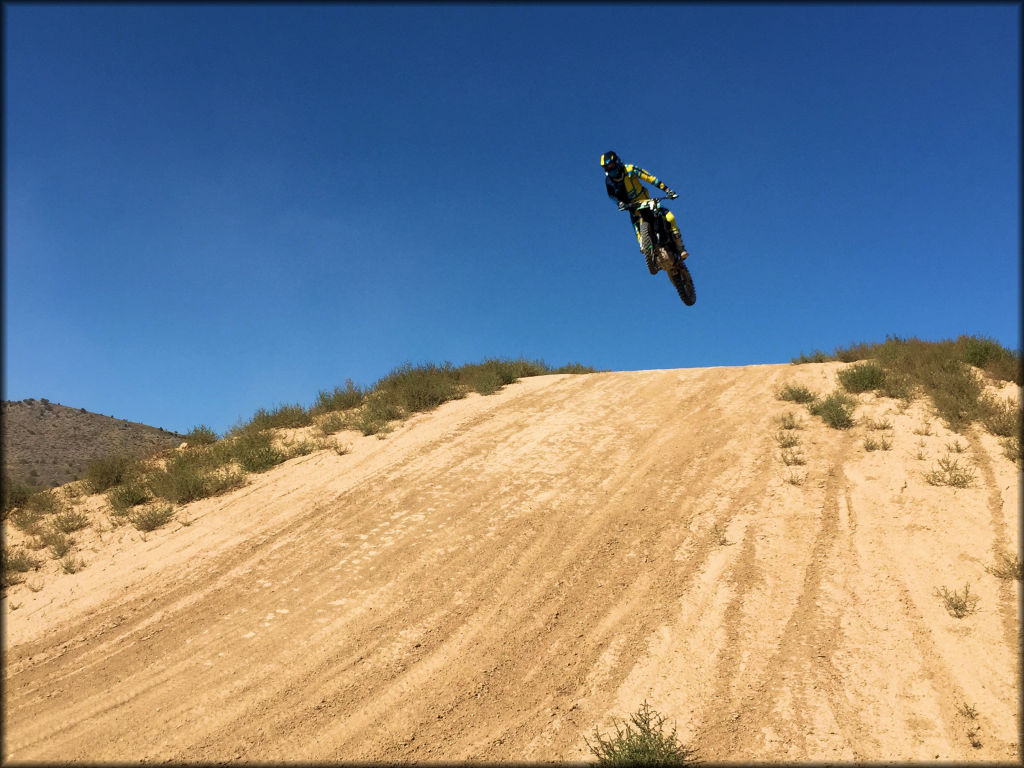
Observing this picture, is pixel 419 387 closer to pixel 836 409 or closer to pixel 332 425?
pixel 332 425

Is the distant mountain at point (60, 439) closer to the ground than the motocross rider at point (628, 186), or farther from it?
closer to the ground

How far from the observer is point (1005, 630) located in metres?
5.08

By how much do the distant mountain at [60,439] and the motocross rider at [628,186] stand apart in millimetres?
10951

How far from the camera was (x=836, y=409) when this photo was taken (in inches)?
388

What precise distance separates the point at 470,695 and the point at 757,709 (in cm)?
226

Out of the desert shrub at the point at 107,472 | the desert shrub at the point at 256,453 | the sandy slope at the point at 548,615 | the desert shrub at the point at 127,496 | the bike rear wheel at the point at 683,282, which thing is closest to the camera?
the sandy slope at the point at 548,615

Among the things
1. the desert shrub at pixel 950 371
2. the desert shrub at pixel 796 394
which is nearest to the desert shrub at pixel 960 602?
the desert shrub at pixel 950 371

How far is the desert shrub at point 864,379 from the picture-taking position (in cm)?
1106

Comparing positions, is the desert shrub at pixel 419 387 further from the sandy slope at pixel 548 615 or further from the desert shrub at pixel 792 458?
the desert shrub at pixel 792 458

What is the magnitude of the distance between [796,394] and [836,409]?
1.36 meters

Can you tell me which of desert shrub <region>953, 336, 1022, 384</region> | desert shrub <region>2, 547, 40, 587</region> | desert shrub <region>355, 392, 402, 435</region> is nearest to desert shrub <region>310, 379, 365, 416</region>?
desert shrub <region>355, 392, 402, 435</region>

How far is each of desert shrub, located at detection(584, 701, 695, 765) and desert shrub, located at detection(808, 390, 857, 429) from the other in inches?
279

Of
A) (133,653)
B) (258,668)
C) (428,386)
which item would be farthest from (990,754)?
(428,386)

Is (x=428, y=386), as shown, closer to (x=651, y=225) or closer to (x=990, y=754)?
(x=651, y=225)
